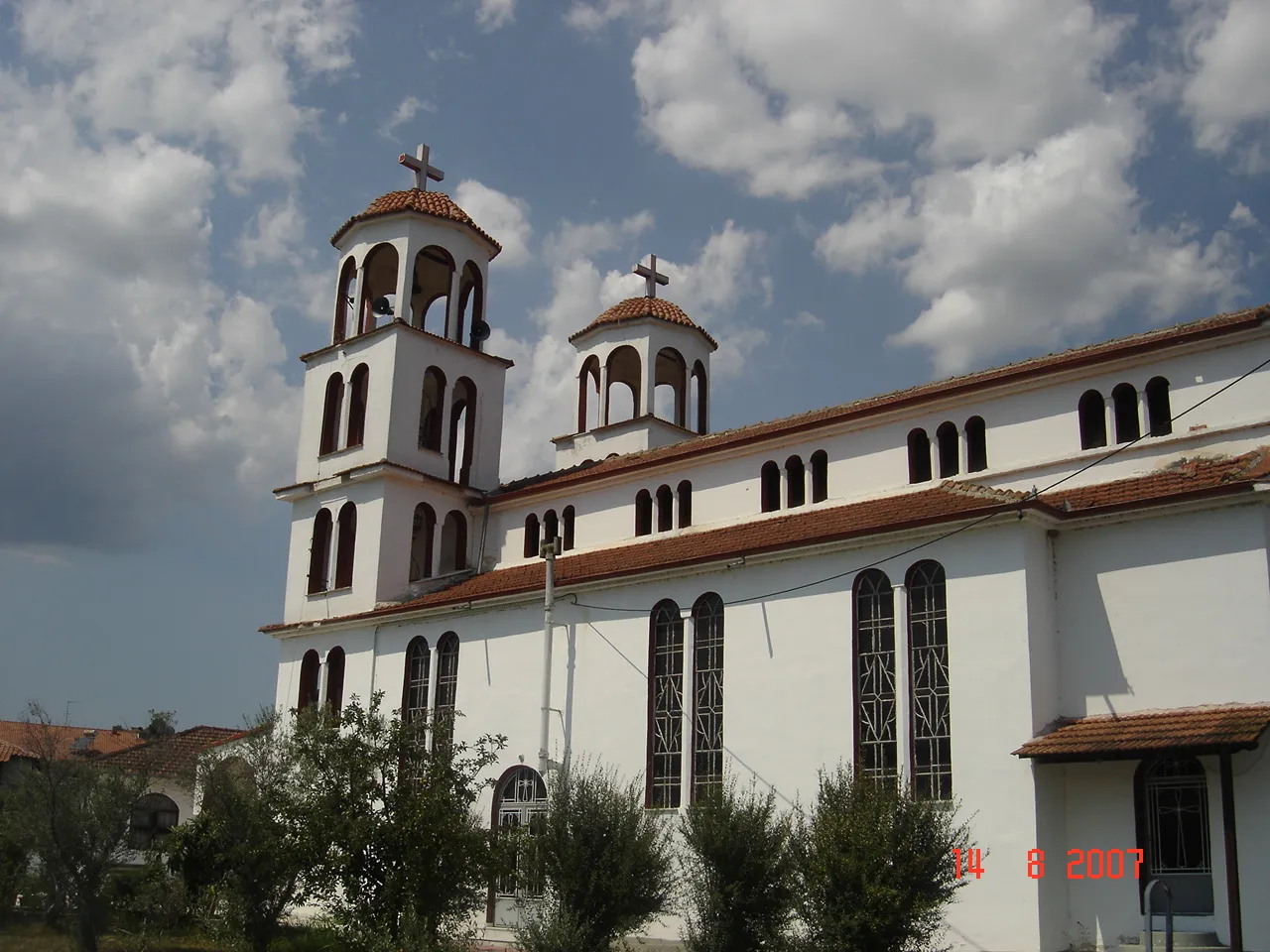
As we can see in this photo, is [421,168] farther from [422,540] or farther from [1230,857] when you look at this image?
[1230,857]

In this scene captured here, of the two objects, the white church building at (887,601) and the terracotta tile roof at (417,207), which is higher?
the terracotta tile roof at (417,207)

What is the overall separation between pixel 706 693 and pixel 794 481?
17.8 feet

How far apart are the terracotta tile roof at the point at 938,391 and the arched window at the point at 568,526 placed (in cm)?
69

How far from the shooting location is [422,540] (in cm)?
3173

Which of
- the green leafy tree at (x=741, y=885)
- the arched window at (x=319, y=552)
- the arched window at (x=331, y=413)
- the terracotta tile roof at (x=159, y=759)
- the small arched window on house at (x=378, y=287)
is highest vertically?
the small arched window on house at (x=378, y=287)

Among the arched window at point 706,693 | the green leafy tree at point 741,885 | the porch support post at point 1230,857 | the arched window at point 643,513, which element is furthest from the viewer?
the arched window at point 643,513

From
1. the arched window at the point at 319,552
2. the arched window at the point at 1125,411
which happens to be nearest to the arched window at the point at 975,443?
the arched window at the point at 1125,411

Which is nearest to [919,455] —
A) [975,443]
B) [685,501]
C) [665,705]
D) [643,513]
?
[975,443]

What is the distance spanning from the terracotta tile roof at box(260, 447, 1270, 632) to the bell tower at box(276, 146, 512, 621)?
220cm

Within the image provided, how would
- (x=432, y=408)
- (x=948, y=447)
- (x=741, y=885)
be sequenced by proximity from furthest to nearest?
(x=432, y=408) → (x=948, y=447) → (x=741, y=885)

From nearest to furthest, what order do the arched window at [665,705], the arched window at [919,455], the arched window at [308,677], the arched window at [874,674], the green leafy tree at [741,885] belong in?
the green leafy tree at [741,885] → the arched window at [874,674] → the arched window at [665,705] → the arched window at [919,455] → the arched window at [308,677]

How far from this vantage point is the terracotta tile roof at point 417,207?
31859 mm

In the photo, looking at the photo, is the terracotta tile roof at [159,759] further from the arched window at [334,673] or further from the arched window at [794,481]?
the arched window at [794,481]

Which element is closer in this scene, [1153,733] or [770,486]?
[1153,733]
